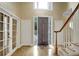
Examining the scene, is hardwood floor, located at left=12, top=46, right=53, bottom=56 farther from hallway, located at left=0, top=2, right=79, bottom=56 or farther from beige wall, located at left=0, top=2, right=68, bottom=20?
beige wall, located at left=0, top=2, right=68, bottom=20

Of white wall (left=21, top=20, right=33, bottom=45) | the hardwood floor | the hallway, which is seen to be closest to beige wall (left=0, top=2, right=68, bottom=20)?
the hallway

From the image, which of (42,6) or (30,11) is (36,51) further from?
(42,6)

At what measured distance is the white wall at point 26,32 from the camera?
2.83 meters

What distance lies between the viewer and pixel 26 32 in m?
2.88

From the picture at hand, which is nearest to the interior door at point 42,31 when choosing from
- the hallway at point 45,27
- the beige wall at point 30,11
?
the hallway at point 45,27

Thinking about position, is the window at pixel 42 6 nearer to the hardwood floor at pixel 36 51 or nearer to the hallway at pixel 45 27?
the hallway at pixel 45 27

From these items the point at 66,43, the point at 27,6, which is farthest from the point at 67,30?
the point at 27,6

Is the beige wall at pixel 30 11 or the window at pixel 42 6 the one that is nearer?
the window at pixel 42 6

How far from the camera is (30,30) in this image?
9.62ft

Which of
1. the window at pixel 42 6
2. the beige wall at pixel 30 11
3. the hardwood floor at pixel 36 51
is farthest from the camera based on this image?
the hardwood floor at pixel 36 51

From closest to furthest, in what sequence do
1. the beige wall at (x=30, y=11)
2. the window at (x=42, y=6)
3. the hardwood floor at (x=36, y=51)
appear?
1. the window at (x=42, y=6)
2. the beige wall at (x=30, y=11)
3. the hardwood floor at (x=36, y=51)

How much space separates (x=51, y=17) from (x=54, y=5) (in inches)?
9.6

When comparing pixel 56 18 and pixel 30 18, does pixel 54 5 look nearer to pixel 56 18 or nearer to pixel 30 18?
pixel 56 18

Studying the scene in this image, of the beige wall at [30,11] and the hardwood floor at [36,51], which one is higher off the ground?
the beige wall at [30,11]
